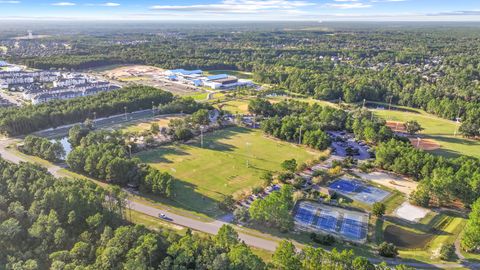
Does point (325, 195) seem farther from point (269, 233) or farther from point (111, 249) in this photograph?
point (111, 249)

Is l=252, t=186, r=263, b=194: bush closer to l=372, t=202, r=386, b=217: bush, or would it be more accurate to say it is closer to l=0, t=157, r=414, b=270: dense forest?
l=0, t=157, r=414, b=270: dense forest

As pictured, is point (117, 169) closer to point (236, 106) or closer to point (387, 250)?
point (387, 250)

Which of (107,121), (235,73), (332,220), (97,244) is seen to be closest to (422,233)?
(332,220)

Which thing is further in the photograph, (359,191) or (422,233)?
(359,191)

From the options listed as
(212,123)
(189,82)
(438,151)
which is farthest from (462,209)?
Result: (189,82)

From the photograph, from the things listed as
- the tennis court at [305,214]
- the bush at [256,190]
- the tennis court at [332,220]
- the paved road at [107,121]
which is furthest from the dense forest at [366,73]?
the bush at [256,190]

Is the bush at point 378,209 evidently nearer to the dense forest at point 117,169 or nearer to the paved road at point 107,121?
the dense forest at point 117,169
